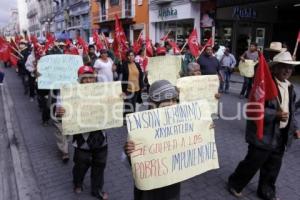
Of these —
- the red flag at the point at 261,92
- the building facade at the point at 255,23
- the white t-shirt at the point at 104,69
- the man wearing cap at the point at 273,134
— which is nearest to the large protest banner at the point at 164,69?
the white t-shirt at the point at 104,69

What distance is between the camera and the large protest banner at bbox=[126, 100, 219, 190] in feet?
8.87

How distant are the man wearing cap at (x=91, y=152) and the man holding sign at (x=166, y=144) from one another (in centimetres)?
109

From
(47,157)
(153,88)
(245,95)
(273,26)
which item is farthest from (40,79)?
(273,26)

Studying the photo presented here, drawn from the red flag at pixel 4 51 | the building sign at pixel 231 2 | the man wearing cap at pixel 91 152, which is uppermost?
the building sign at pixel 231 2

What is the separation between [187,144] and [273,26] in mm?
19457

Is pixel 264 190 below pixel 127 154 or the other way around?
below

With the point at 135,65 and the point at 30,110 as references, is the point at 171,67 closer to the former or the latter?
the point at 135,65

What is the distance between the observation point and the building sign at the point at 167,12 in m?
21.0

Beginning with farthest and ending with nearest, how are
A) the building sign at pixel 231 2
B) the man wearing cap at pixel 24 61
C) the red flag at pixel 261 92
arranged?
the building sign at pixel 231 2, the man wearing cap at pixel 24 61, the red flag at pixel 261 92

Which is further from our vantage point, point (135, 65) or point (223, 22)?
point (223, 22)

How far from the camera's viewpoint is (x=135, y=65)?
24.5ft

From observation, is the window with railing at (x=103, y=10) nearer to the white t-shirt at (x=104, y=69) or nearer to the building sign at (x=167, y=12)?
the building sign at (x=167, y=12)

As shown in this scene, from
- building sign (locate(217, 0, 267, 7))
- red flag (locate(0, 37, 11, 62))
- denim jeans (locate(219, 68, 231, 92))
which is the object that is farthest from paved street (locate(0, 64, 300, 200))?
building sign (locate(217, 0, 267, 7))

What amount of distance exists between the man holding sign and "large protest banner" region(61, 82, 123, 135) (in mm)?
1165
